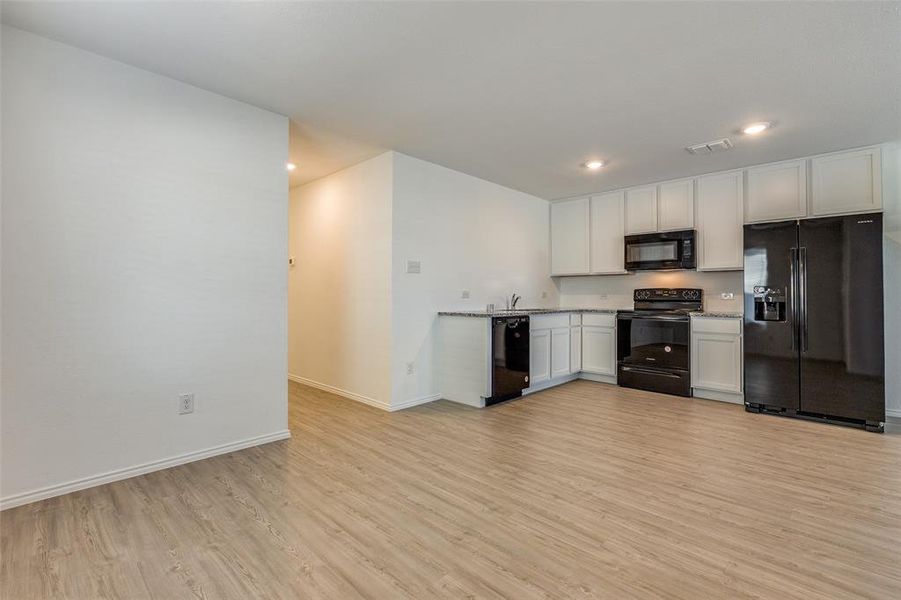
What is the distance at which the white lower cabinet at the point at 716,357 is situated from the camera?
4219mm

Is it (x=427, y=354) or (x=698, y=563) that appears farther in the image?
(x=427, y=354)

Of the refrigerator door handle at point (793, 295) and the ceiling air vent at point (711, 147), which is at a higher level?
the ceiling air vent at point (711, 147)

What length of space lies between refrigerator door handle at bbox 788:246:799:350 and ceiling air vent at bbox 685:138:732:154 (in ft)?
3.73

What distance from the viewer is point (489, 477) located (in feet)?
8.26

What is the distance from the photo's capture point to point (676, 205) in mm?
4910

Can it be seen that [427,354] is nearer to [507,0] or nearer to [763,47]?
[507,0]

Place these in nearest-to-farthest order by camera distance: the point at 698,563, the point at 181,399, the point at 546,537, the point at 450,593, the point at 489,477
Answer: the point at 450,593, the point at 698,563, the point at 546,537, the point at 489,477, the point at 181,399

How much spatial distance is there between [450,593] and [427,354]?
288 cm

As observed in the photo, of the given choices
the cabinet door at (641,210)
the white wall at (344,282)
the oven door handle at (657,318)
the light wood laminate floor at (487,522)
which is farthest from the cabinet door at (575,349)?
the white wall at (344,282)

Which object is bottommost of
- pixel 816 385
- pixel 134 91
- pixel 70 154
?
pixel 816 385

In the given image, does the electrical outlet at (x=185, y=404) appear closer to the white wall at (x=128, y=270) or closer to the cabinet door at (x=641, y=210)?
the white wall at (x=128, y=270)

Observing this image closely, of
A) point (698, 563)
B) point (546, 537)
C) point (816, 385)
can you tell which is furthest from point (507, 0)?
point (816, 385)

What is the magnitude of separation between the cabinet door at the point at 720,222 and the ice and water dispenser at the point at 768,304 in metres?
0.65

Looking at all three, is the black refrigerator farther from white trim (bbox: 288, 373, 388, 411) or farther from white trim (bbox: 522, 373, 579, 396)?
white trim (bbox: 288, 373, 388, 411)
